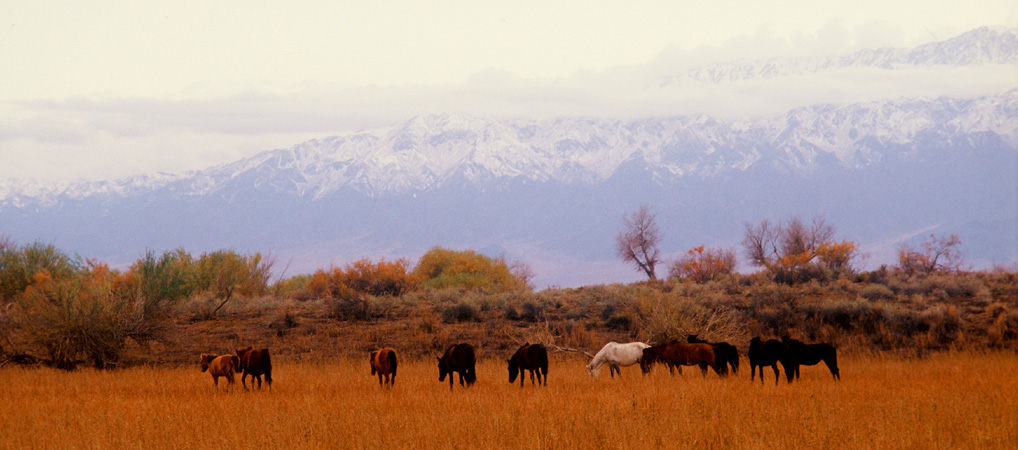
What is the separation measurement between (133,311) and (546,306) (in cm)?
1514

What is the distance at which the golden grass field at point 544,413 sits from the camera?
38.2 ft

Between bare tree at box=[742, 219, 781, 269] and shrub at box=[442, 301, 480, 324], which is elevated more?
bare tree at box=[742, 219, 781, 269]

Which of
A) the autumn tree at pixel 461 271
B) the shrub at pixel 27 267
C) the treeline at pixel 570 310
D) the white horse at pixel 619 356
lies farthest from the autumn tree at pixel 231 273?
the white horse at pixel 619 356

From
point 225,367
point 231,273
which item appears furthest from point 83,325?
point 231,273

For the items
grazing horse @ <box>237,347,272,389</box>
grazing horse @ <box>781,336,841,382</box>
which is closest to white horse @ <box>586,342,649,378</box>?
grazing horse @ <box>781,336,841,382</box>

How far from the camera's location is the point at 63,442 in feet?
40.2

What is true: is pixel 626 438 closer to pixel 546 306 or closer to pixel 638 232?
pixel 546 306

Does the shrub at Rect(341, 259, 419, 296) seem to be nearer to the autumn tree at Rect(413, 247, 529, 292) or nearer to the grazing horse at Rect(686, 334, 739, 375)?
the autumn tree at Rect(413, 247, 529, 292)

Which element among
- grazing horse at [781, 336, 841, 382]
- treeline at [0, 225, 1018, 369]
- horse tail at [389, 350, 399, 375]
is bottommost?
grazing horse at [781, 336, 841, 382]

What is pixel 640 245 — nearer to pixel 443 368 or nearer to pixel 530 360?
pixel 530 360

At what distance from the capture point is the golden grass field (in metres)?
11.6

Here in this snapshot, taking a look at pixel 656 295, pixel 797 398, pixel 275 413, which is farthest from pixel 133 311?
pixel 797 398

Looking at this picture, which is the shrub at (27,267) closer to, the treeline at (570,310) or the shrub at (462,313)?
the treeline at (570,310)

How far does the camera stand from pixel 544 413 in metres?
13.5
